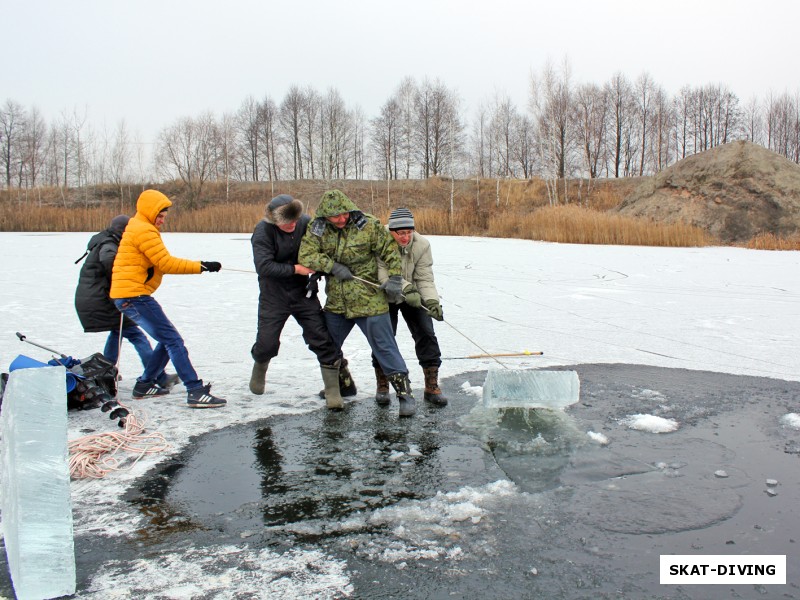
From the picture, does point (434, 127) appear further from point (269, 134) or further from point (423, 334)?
point (423, 334)

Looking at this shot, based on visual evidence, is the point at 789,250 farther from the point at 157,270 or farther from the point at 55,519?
the point at 55,519

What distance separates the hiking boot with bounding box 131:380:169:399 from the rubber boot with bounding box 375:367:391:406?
5.73ft

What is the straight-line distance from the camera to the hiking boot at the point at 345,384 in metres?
5.31

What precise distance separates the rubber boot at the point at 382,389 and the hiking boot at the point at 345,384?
21cm

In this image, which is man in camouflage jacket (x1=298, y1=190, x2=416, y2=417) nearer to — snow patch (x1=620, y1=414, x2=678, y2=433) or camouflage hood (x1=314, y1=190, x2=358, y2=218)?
camouflage hood (x1=314, y1=190, x2=358, y2=218)

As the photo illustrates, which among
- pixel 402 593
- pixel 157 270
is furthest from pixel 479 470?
pixel 157 270

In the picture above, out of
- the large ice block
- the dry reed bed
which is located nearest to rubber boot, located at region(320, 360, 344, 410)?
the large ice block

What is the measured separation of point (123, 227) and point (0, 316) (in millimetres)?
3862

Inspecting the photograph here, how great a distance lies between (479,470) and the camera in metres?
3.79

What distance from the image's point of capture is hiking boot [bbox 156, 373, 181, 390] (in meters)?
5.46

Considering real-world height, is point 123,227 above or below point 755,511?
above

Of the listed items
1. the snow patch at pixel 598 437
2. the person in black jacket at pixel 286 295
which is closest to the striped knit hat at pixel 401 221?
the person in black jacket at pixel 286 295

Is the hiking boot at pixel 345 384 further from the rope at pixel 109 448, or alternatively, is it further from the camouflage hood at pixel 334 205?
the rope at pixel 109 448

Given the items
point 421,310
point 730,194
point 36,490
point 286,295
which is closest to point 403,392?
point 421,310
